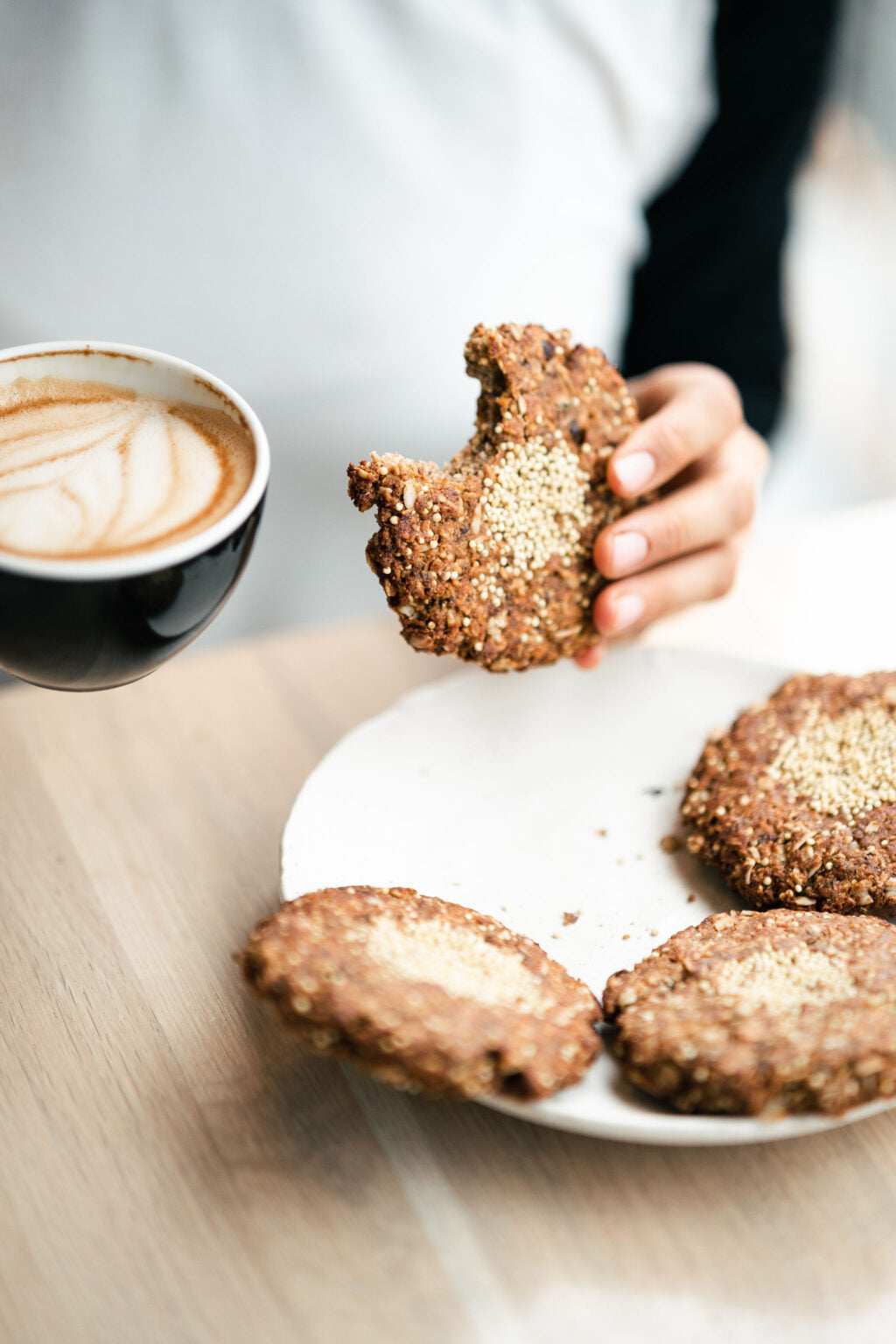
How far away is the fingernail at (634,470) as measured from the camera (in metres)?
1.10

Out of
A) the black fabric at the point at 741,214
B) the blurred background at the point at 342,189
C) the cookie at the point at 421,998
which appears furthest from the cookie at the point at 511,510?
the black fabric at the point at 741,214

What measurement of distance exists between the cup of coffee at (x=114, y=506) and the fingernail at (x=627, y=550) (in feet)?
1.32

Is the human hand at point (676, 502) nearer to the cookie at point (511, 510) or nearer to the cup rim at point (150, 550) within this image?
the cookie at point (511, 510)

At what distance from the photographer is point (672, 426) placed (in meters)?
1.17

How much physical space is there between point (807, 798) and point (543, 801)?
0.83 feet

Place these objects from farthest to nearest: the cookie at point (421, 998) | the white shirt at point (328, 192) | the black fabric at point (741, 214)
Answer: the black fabric at point (741, 214) → the white shirt at point (328, 192) → the cookie at point (421, 998)

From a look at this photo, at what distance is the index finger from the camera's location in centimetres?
111

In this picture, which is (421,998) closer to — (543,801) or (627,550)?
(543,801)

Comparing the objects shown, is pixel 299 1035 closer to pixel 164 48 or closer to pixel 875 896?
pixel 875 896

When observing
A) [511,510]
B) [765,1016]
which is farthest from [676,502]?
[765,1016]

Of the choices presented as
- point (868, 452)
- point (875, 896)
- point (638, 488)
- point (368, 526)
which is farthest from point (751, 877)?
point (868, 452)

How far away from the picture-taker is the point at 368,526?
1808 millimetres

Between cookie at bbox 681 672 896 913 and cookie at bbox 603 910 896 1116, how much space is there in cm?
7

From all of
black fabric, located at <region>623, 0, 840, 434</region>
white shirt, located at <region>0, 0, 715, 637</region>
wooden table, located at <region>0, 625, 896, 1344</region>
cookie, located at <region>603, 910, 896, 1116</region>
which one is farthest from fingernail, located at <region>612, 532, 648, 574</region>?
black fabric, located at <region>623, 0, 840, 434</region>
